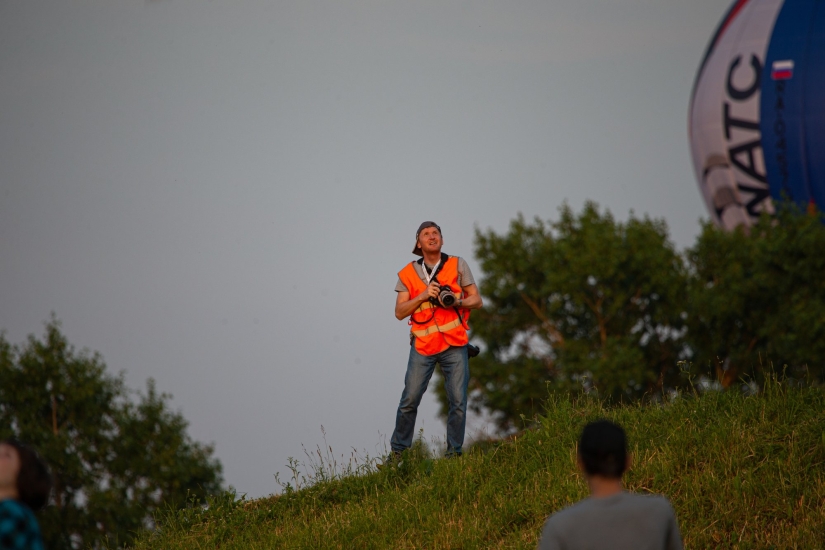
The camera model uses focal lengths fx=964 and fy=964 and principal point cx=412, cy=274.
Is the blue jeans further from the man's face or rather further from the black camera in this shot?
the man's face

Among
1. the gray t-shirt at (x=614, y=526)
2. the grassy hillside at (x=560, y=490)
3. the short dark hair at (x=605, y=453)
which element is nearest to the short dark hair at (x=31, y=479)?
the gray t-shirt at (x=614, y=526)

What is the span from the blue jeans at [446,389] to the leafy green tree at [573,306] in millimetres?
26316

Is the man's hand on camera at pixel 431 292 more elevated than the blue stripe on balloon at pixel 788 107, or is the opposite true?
the blue stripe on balloon at pixel 788 107

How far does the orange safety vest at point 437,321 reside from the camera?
874 cm

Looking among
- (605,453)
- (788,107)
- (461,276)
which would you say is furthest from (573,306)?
(605,453)

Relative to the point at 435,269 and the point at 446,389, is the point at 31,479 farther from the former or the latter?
the point at 435,269

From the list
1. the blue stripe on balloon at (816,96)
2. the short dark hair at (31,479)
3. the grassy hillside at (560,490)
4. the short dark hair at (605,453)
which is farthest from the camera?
the blue stripe on balloon at (816,96)

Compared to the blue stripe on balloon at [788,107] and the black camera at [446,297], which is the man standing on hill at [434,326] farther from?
the blue stripe on balloon at [788,107]

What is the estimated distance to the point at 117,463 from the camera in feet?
122

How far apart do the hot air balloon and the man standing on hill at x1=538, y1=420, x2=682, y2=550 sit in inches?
1230

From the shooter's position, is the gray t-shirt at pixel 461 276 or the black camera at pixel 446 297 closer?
the black camera at pixel 446 297

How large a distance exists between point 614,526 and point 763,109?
32.4 meters

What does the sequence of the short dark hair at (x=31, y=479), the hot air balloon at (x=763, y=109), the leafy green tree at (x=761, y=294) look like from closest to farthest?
the short dark hair at (x=31, y=479)
the leafy green tree at (x=761, y=294)
the hot air balloon at (x=763, y=109)

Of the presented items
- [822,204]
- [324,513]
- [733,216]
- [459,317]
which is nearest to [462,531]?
[324,513]
